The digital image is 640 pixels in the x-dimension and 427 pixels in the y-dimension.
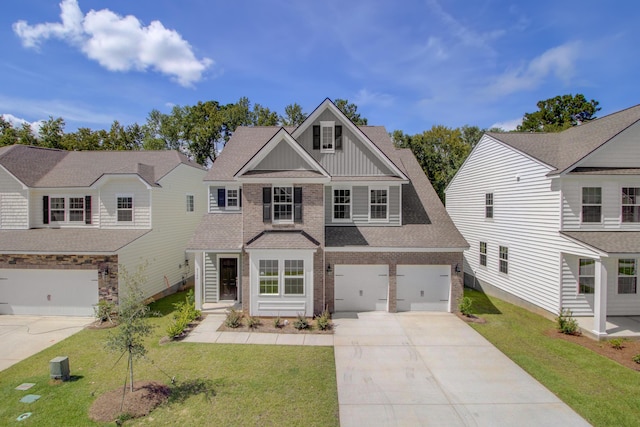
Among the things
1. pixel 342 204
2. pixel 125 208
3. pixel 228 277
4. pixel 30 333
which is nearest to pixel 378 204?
Result: pixel 342 204

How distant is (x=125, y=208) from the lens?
17.7 metres

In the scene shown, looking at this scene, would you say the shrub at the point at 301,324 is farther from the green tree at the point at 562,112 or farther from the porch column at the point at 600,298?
the green tree at the point at 562,112

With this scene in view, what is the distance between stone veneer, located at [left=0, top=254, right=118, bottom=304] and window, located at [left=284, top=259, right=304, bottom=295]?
8.04 metres

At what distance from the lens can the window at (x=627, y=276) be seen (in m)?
14.7

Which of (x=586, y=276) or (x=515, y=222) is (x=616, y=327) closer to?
(x=586, y=276)

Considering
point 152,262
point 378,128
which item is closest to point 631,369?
point 378,128

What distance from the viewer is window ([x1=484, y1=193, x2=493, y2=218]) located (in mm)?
19031

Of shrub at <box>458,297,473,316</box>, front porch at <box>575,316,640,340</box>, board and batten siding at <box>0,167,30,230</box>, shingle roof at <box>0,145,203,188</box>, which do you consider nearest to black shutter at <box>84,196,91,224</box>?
shingle roof at <box>0,145,203,188</box>

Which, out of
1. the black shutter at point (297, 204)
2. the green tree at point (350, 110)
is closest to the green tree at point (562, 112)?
the green tree at point (350, 110)

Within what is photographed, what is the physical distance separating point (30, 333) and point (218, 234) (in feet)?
27.1

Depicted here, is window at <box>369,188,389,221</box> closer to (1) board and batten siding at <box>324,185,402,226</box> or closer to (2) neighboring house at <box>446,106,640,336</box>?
(1) board and batten siding at <box>324,185,402,226</box>

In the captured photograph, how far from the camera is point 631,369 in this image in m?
10.2

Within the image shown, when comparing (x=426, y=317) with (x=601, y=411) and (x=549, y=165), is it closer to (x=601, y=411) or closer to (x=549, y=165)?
(x=601, y=411)

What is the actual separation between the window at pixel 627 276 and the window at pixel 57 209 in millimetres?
27589
